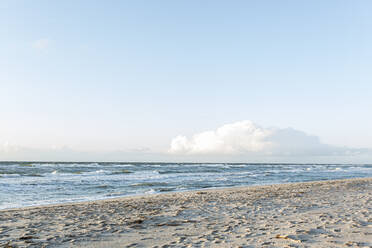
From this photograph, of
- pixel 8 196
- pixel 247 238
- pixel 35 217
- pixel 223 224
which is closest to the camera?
pixel 247 238

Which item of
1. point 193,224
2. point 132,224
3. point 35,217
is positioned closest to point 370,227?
point 193,224

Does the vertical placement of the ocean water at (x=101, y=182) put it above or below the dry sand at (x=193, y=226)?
below

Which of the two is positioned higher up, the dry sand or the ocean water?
the dry sand

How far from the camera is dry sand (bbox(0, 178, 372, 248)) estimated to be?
5.84 m

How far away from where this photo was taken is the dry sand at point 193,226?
19.2ft

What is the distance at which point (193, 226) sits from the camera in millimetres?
7344

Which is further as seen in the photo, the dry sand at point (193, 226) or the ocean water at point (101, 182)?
the ocean water at point (101, 182)

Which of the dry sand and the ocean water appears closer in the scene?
the dry sand

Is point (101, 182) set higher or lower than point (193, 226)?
lower

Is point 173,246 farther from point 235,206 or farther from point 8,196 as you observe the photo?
point 8,196

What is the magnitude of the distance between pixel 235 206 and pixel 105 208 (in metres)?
4.57

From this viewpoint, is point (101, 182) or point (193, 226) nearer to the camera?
point (193, 226)

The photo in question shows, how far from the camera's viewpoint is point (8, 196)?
51.8ft

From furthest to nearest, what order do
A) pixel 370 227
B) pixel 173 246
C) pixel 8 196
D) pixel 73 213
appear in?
1. pixel 8 196
2. pixel 73 213
3. pixel 370 227
4. pixel 173 246
